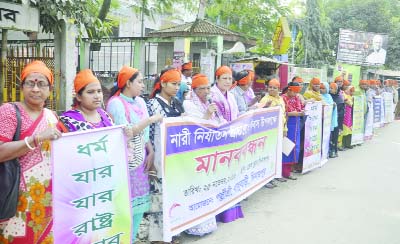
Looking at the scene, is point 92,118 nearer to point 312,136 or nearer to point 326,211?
point 326,211

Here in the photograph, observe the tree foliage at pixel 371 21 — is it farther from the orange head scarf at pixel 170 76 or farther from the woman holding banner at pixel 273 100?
the orange head scarf at pixel 170 76

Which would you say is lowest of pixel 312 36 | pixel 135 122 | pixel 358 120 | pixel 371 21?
pixel 358 120

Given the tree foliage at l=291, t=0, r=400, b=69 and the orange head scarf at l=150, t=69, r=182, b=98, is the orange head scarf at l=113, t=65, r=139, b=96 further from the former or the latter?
the tree foliage at l=291, t=0, r=400, b=69

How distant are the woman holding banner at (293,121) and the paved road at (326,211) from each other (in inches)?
13.2

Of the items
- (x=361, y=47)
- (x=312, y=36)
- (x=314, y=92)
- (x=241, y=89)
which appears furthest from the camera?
(x=361, y=47)

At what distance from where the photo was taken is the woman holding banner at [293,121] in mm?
7045

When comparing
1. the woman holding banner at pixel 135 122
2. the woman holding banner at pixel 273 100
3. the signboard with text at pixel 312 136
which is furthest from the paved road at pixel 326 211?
the woman holding banner at pixel 135 122

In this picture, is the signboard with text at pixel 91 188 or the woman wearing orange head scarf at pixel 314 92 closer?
the signboard with text at pixel 91 188

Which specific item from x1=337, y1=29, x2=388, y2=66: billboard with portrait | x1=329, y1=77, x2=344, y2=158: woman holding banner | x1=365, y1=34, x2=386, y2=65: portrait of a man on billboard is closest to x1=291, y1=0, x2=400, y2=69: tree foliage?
x1=337, y1=29, x2=388, y2=66: billboard with portrait

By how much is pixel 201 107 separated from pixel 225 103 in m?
0.49

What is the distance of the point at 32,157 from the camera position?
2631 mm

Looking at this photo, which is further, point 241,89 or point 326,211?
point 241,89

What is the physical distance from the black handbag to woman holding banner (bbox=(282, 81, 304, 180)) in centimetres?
517

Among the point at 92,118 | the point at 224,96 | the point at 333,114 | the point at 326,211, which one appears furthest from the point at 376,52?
the point at 92,118
